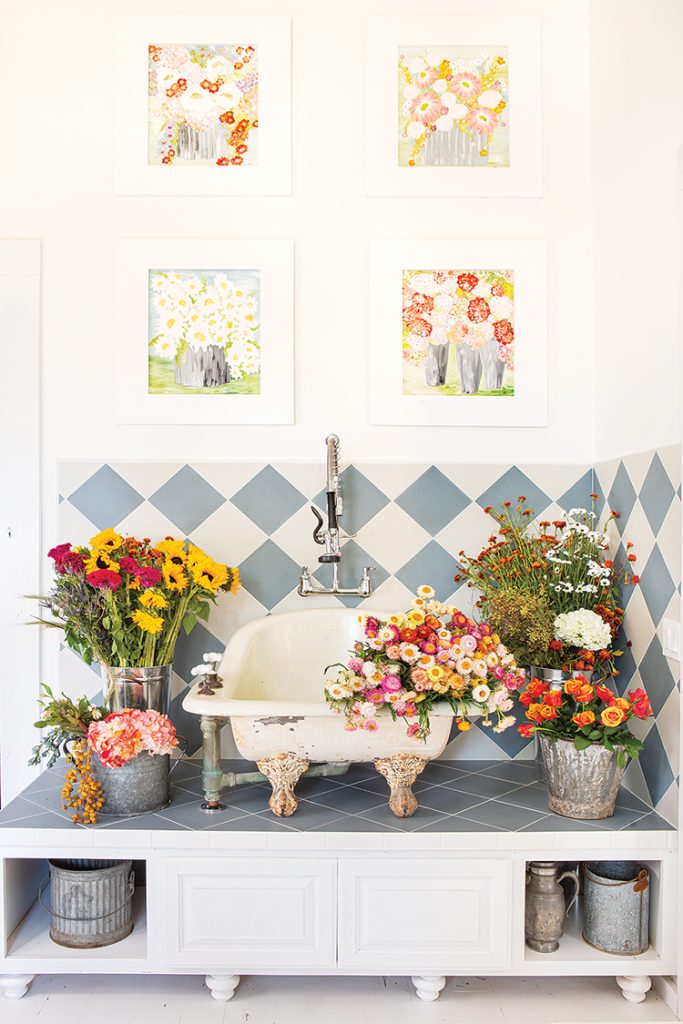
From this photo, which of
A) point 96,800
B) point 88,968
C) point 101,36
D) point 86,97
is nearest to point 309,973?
point 88,968

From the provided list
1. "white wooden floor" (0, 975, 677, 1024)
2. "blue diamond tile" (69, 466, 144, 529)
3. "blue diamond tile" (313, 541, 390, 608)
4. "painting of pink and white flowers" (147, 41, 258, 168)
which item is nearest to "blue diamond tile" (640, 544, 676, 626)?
"blue diamond tile" (313, 541, 390, 608)

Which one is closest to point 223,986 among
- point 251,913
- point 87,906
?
point 251,913

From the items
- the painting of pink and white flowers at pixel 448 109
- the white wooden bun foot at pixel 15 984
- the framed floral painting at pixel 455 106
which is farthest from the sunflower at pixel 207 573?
the painting of pink and white flowers at pixel 448 109

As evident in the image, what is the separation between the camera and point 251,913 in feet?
6.73

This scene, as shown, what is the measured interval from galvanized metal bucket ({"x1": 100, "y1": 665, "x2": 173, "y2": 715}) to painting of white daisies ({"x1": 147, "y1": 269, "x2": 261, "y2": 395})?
881 millimetres

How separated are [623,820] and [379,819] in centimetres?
61

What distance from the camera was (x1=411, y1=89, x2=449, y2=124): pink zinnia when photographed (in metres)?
2.68

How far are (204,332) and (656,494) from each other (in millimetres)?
1412

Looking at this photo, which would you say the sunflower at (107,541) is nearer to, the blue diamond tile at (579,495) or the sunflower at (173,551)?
the sunflower at (173,551)

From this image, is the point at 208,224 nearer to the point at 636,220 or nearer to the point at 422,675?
the point at 636,220

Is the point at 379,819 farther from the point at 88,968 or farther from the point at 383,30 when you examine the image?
the point at 383,30

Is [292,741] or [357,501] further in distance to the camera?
[357,501]

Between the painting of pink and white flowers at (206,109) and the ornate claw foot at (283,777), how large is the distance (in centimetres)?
180

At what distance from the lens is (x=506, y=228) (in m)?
2.69
